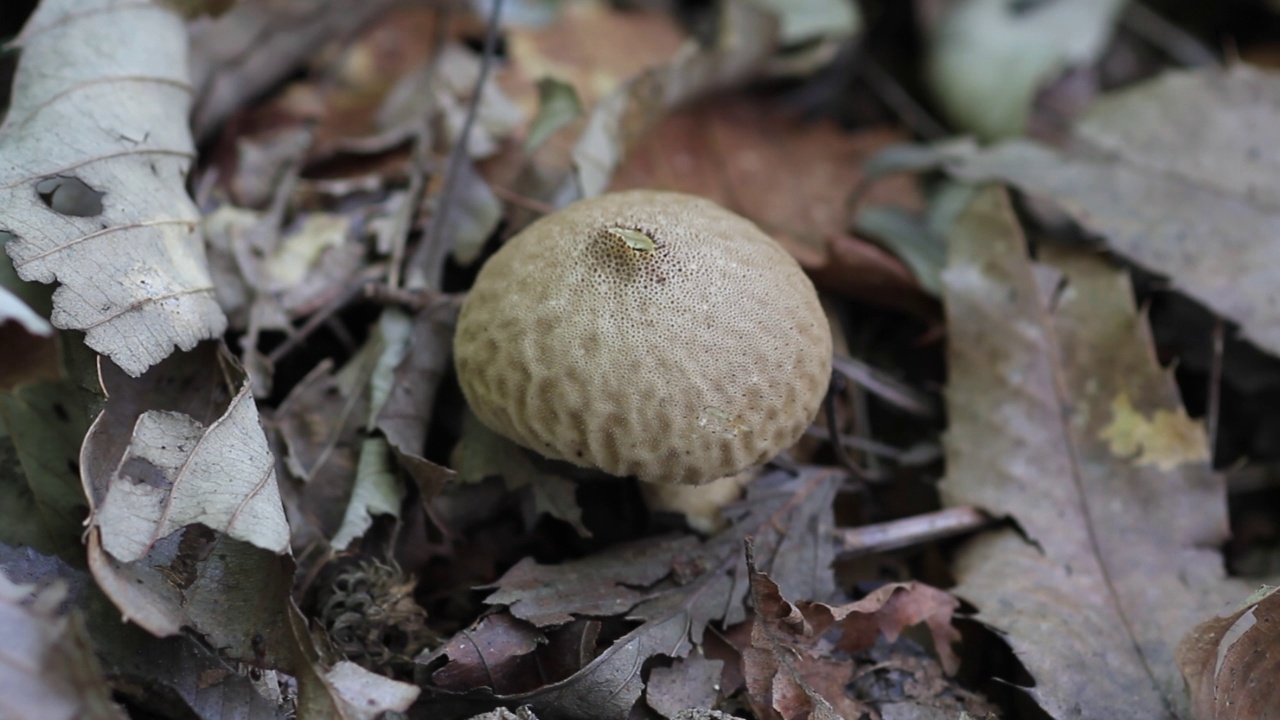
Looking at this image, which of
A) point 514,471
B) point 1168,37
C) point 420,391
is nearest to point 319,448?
point 420,391

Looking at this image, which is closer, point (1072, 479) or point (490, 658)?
point (490, 658)

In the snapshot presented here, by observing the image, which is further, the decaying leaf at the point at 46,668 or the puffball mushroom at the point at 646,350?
the puffball mushroom at the point at 646,350

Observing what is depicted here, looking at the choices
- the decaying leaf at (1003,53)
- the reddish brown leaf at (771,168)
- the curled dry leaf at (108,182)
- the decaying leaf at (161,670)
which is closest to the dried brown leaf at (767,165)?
the reddish brown leaf at (771,168)

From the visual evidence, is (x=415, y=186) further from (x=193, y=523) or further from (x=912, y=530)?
(x=912, y=530)

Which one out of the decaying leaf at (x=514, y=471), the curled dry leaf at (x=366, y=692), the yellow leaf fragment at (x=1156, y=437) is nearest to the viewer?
the curled dry leaf at (x=366, y=692)

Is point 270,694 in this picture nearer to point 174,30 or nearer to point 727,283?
point 727,283

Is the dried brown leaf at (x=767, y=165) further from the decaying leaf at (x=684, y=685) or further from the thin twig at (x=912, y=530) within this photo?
the decaying leaf at (x=684, y=685)
